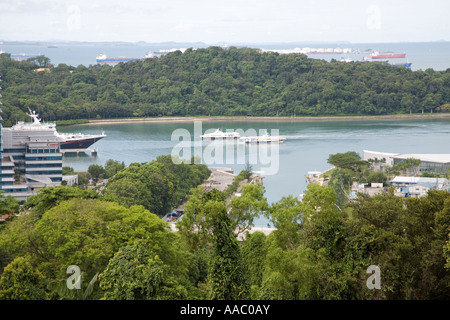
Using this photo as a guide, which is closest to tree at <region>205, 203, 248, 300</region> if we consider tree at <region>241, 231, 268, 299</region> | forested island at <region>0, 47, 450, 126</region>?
tree at <region>241, 231, 268, 299</region>

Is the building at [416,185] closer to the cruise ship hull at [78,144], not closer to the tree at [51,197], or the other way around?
the tree at [51,197]

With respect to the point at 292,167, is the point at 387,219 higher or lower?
higher

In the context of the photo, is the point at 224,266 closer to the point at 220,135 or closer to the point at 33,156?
the point at 33,156

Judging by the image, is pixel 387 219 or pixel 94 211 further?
pixel 94 211

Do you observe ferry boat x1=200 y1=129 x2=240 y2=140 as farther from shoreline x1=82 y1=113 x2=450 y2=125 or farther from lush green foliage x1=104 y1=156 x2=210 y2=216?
lush green foliage x1=104 y1=156 x2=210 y2=216

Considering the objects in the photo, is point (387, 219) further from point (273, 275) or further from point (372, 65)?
point (372, 65)
